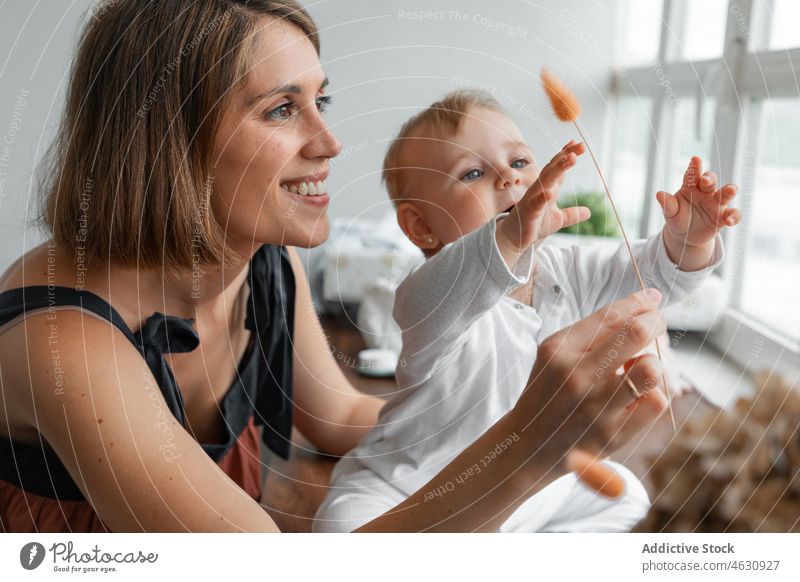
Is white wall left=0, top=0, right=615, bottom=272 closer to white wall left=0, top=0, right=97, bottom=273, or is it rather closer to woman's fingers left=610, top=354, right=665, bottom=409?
white wall left=0, top=0, right=97, bottom=273

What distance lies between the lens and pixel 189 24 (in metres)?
0.38

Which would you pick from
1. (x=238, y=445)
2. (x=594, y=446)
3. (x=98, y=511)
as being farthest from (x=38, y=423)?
(x=594, y=446)

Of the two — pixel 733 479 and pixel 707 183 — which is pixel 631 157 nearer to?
pixel 707 183

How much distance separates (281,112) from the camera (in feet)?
1.29

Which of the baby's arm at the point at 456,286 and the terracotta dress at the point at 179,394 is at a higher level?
the baby's arm at the point at 456,286

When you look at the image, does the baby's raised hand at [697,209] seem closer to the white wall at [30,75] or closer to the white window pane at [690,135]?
the white window pane at [690,135]

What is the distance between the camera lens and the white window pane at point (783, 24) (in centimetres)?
45

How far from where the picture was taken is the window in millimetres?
454

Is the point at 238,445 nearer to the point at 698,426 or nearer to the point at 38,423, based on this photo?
the point at 38,423

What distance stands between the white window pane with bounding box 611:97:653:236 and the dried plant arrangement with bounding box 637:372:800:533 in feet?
0.43

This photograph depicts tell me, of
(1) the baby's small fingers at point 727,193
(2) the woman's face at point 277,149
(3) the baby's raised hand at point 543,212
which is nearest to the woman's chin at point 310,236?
(2) the woman's face at point 277,149

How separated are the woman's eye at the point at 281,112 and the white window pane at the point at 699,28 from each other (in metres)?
0.23

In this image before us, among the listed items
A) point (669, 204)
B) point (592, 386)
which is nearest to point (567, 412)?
point (592, 386)

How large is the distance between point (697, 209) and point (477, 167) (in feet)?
0.39
